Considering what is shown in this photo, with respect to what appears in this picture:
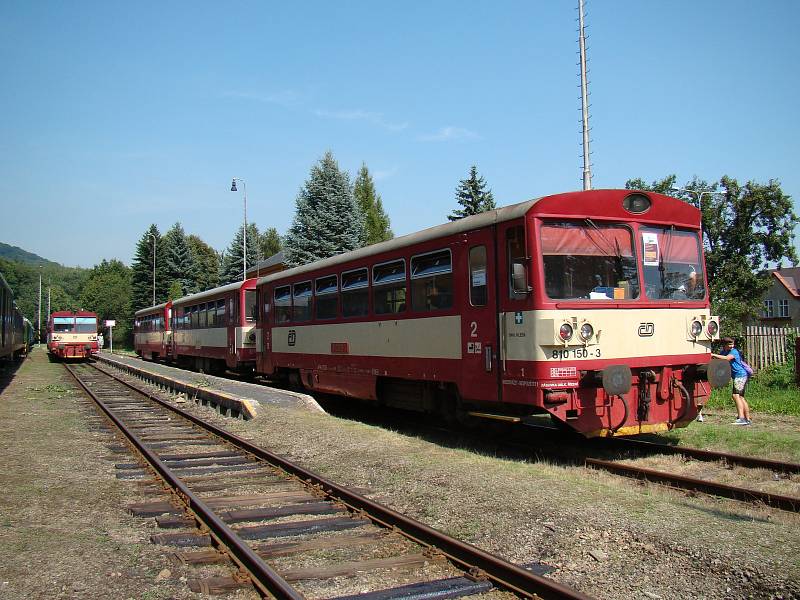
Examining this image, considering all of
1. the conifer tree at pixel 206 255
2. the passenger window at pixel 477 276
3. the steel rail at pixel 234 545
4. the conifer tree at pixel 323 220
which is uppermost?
the conifer tree at pixel 206 255

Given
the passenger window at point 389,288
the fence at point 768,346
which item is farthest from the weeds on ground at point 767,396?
the passenger window at point 389,288

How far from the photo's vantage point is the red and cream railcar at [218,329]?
848 inches

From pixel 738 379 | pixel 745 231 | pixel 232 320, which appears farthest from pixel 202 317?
pixel 745 231

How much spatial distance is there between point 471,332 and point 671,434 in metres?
3.84

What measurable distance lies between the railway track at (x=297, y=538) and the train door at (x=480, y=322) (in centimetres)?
258

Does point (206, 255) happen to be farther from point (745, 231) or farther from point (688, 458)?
point (688, 458)

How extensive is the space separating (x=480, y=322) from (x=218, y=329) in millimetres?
16394

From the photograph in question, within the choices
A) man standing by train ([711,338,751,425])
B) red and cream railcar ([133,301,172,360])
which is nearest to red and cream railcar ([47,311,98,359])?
red and cream railcar ([133,301,172,360])

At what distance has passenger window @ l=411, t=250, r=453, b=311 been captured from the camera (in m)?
10.1

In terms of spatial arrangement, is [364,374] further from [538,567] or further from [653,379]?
[538,567]

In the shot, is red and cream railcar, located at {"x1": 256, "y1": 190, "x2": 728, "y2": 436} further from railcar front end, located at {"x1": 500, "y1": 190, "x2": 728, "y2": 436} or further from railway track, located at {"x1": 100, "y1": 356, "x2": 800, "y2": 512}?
railway track, located at {"x1": 100, "y1": 356, "x2": 800, "y2": 512}

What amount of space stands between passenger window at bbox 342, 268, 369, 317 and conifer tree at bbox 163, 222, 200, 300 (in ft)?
188

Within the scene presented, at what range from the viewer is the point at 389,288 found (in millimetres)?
11703

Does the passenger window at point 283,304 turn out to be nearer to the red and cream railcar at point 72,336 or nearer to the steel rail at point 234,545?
the steel rail at point 234,545
